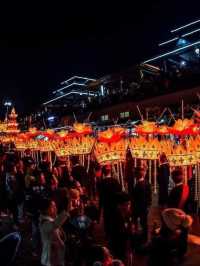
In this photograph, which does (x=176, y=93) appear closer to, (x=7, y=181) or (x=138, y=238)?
(x=7, y=181)

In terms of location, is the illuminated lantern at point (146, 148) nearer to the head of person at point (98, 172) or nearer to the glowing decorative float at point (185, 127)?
the glowing decorative float at point (185, 127)

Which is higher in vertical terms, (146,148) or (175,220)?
(146,148)

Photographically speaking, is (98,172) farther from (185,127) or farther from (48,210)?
(48,210)

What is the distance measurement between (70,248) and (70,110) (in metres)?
29.7

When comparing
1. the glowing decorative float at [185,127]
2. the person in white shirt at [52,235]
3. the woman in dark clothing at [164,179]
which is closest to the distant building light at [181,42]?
the woman in dark clothing at [164,179]

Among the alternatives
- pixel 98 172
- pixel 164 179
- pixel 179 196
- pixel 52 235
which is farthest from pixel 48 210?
pixel 164 179

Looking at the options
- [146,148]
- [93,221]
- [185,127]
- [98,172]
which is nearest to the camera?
[93,221]

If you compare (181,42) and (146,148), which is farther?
(181,42)

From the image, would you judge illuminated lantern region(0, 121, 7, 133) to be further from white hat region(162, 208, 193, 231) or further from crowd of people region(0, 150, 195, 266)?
white hat region(162, 208, 193, 231)

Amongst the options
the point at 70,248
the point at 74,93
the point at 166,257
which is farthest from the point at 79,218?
the point at 74,93

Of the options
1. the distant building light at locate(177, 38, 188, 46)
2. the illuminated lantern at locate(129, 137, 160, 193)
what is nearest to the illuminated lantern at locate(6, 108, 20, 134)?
the distant building light at locate(177, 38, 188, 46)

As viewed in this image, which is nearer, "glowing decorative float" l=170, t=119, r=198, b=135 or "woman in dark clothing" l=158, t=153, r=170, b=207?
"glowing decorative float" l=170, t=119, r=198, b=135

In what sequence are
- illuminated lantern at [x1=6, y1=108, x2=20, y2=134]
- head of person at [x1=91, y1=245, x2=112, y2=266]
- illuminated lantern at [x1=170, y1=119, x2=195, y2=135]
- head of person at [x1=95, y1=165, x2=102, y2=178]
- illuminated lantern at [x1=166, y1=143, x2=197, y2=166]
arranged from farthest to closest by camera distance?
1. illuminated lantern at [x1=6, y1=108, x2=20, y2=134]
2. head of person at [x1=95, y1=165, x2=102, y2=178]
3. illuminated lantern at [x1=170, y1=119, x2=195, y2=135]
4. illuminated lantern at [x1=166, y1=143, x2=197, y2=166]
5. head of person at [x1=91, y1=245, x2=112, y2=266]

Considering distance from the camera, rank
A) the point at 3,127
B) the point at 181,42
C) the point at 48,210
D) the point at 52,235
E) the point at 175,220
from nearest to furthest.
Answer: the point at 175,220, the point at 52,235, the point at 48,210, the point at 181,42, the point at 3,127
